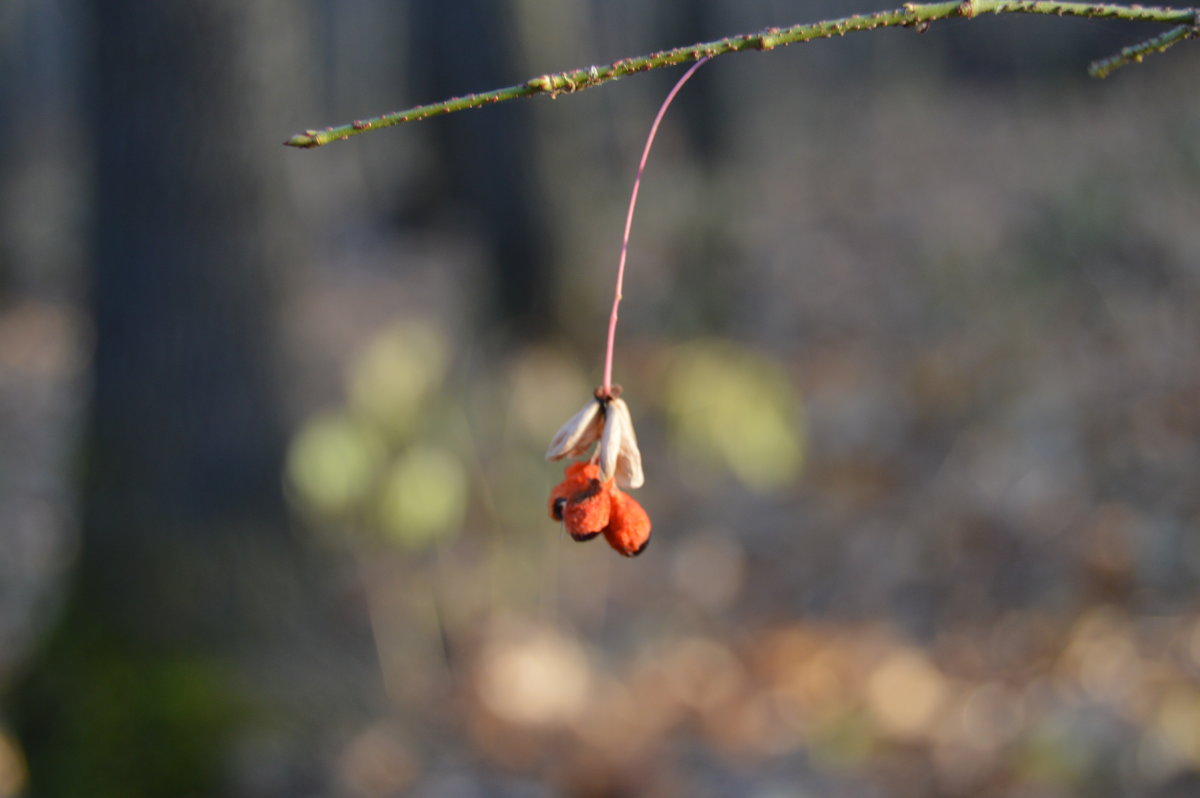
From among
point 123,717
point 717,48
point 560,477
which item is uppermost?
point 717,48

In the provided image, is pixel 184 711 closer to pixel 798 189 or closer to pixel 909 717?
pixel 909 717

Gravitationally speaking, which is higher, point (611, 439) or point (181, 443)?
point (611, 439)

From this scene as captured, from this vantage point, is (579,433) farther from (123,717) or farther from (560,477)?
(560,477)

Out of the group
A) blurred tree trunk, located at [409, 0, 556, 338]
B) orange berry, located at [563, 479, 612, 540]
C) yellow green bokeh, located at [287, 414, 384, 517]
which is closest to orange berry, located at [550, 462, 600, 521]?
orange berry, located at [563, 479, 612, 540]

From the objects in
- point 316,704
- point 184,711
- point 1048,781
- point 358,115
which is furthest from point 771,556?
point 358,115

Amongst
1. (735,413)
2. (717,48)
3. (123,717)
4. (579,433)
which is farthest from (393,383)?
(717,48)

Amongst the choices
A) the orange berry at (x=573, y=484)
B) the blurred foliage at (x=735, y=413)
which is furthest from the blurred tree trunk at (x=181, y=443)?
the orange berry at (x=573, y=484)

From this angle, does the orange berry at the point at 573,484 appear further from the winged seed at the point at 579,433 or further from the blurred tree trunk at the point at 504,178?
the blurred tree trunk at the point at 504,178
